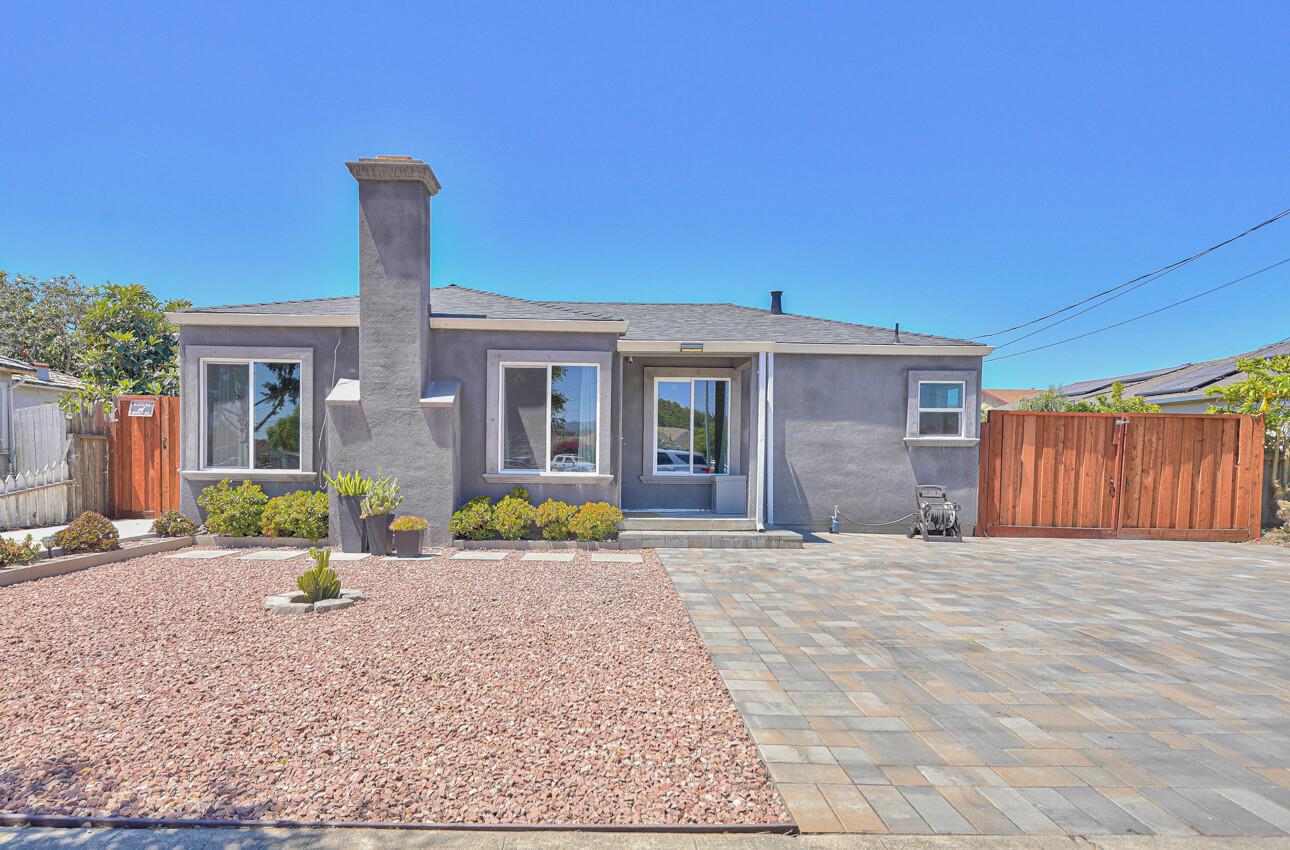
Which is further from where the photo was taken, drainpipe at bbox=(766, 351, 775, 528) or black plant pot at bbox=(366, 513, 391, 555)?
drainpipe at bbox=(766, 351, 775, 528)

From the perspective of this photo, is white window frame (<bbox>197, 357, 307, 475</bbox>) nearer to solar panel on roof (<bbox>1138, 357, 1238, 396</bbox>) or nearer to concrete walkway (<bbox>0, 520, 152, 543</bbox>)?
concrete walkway (<bbox>0, 520, 152, 543</bbox>)

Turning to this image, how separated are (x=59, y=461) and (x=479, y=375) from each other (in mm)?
7608

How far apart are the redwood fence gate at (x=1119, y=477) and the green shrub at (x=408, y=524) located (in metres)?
9.89

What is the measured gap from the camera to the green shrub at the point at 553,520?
8.75 m

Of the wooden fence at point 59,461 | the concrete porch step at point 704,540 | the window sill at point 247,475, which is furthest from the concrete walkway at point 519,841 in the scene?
the wooden fence at point 59,461

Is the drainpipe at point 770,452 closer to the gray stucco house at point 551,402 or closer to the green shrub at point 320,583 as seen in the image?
the gray stucco house at point 551,402

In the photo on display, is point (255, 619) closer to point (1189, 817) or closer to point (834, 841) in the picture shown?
point (834, 841)

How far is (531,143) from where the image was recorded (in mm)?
11445

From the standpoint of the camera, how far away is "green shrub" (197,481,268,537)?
27.9 feet

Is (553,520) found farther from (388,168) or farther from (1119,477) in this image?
(1119,477)

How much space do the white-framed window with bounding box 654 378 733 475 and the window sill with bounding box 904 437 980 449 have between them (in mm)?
3427

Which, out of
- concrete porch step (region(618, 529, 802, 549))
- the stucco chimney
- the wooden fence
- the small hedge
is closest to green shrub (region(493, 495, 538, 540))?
the small hedge

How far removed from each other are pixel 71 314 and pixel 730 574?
31.6 meters

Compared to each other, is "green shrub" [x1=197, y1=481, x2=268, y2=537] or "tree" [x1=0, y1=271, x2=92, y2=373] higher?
"tree" [x1=0, y1=271, x2=92, y2=373]
